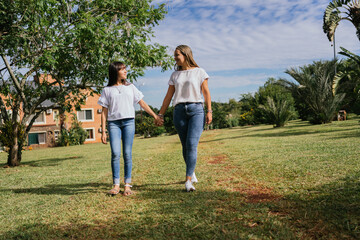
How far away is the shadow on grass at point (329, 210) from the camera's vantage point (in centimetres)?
244

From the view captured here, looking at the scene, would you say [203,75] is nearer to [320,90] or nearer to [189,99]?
[189,99]

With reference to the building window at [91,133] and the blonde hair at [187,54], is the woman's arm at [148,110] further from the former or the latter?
the building window at [91,133]

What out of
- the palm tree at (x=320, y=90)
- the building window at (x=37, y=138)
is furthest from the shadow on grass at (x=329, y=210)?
the building window at (x=37, y=138)

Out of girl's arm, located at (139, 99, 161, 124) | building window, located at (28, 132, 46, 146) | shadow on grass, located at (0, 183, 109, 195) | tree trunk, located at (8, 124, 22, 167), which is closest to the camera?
girl's arm, located at (139, 99, 161, 124)

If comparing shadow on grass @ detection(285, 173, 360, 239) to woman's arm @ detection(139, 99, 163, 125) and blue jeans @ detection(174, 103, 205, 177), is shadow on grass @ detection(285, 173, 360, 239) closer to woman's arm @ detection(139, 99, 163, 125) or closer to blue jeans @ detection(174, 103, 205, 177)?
blue jeans @ detection(174, 103, 205, 177)

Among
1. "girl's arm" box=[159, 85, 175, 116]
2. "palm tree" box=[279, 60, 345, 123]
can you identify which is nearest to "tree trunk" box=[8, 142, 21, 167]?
"girl's arm" box=[159, 85, 175, 116]

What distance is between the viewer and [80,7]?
1020 cm

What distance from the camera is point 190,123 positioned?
4234 millimetres

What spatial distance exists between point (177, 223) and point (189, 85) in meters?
2.04

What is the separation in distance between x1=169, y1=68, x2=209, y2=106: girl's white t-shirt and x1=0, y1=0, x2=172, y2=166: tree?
486 centimetres

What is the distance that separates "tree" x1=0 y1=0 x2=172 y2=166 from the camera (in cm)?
838

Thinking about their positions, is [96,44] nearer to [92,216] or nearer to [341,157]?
[92,216]

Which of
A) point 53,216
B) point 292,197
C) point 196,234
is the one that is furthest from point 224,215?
point 53,216

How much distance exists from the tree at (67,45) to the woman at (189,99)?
15.6ft
